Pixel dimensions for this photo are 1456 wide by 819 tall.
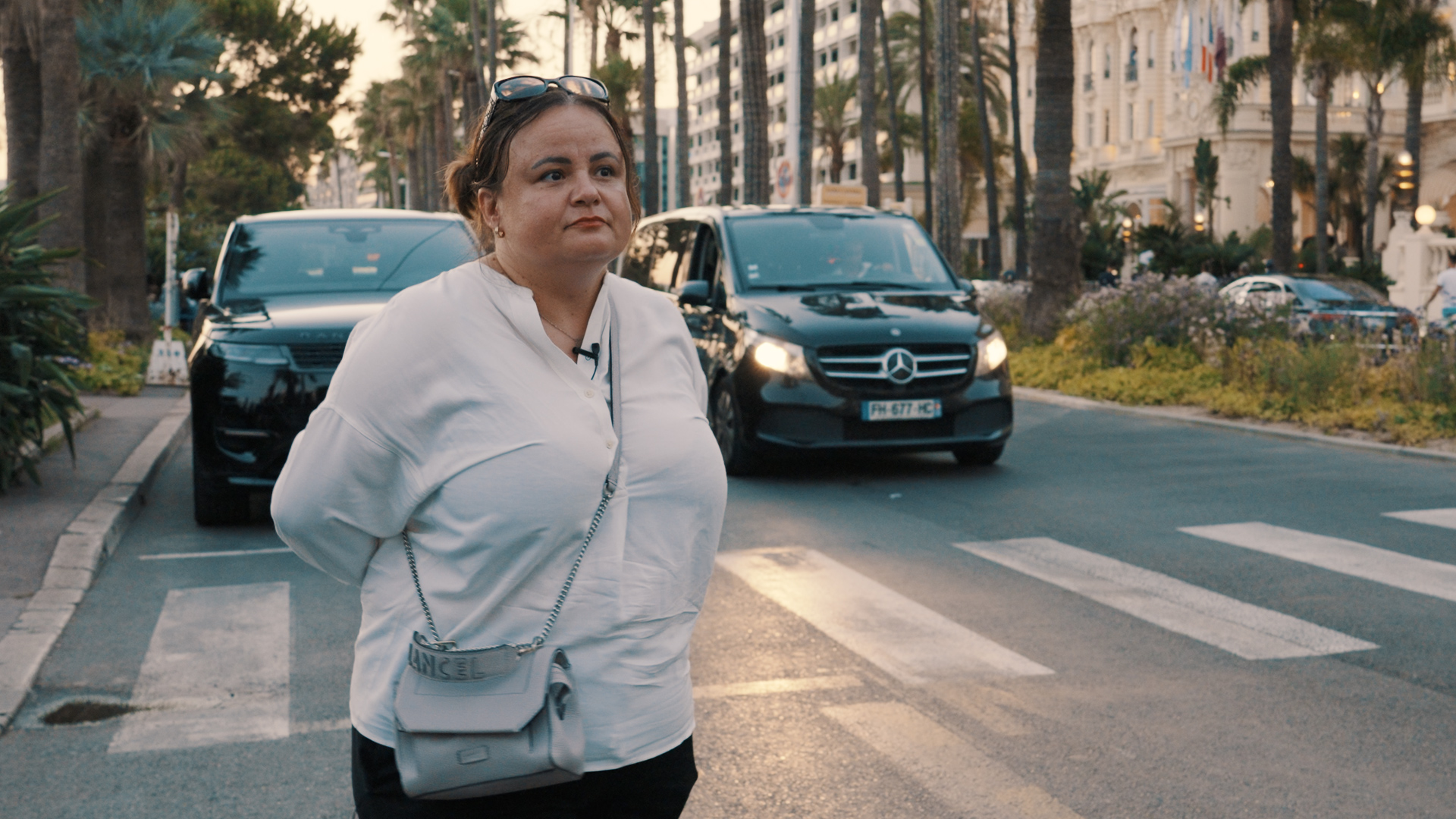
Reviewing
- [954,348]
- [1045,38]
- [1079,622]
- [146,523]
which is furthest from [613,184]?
[1045,38]

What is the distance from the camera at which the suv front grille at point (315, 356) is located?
802cm

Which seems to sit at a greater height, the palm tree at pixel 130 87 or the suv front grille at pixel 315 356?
the palm tree at pixel 130 87

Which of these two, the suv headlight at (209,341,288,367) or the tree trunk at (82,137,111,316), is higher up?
the tree trunk at (82,137,111,316)

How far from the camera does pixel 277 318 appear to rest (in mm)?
8344

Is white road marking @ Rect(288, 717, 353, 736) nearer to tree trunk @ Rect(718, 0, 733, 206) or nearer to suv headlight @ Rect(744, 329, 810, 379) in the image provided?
suv headlight @ Rect(744, 329, 810, 379)

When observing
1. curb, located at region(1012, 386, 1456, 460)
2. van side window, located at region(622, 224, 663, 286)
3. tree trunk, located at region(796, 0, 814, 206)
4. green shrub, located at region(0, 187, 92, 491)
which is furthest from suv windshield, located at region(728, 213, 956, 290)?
tree trunk, located at region(796, 0, 814, 206)

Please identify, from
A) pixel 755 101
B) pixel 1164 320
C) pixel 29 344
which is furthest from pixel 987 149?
pixel 29 344

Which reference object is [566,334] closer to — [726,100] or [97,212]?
[97,212]

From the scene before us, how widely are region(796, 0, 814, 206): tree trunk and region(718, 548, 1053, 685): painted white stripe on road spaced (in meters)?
21.2

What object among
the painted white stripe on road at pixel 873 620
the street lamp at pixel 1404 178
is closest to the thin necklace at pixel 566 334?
the painted white stripe on road at pixel 873 620

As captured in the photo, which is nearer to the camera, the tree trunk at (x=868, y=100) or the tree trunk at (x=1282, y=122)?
the tree trunk at (x=1282, y=122)

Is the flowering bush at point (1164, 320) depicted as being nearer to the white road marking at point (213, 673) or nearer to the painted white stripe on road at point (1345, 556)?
the painted white stripe on road at point (1345, 556)

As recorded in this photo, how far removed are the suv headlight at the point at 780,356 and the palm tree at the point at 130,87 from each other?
15.5m

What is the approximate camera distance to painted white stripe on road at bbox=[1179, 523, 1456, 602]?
6.79m
